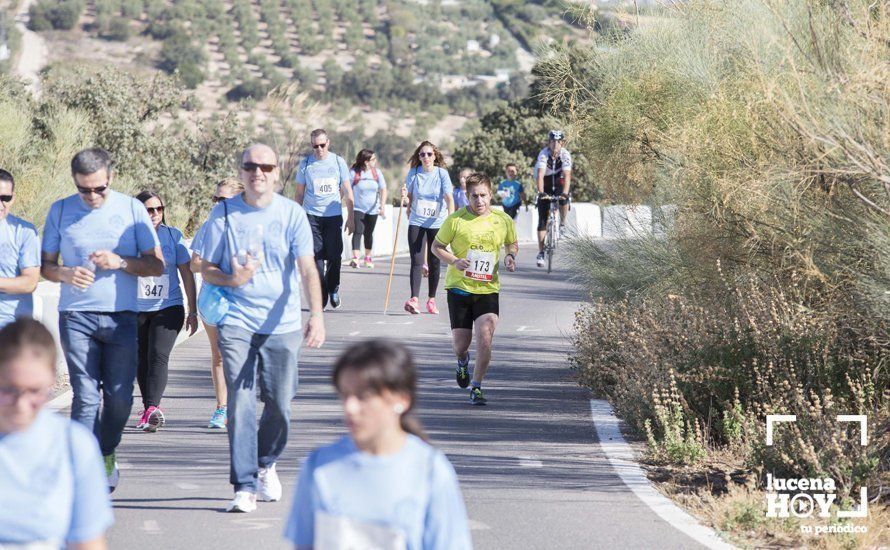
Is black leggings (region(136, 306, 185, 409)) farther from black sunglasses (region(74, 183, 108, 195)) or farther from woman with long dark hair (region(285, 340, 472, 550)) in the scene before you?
woman with long dark hair (region(285, 340, 472, 550))

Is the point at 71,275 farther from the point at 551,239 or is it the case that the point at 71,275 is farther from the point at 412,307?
the point at 551,239

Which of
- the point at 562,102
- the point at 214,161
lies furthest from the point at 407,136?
the point at 562,102

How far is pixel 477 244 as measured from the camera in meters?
11.4

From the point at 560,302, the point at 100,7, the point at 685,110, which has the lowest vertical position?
the point at 560,302

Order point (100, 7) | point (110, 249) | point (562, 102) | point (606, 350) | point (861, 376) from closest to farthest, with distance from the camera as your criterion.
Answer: point (110, 249) < point (861, 376) < point (606, 350) < point (562, 102) < point (100, 7)

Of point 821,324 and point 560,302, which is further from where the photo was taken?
point 560,302

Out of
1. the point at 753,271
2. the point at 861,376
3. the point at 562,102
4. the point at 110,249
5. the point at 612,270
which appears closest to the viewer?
the point at 110,249

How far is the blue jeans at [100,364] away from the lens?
7.75 metres

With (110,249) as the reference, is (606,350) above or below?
below

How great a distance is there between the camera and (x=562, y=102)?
49.3 ft

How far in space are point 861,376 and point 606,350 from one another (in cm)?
349

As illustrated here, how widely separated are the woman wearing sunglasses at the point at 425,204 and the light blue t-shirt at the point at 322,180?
104 cm

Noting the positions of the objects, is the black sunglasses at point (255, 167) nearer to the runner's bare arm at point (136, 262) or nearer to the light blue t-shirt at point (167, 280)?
the runner's bare arm at point (136, 262)

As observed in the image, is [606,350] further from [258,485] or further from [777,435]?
[258,485]
